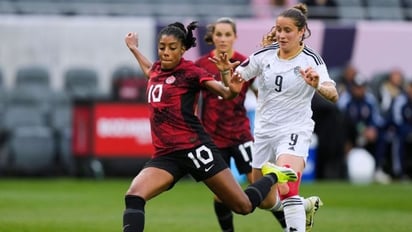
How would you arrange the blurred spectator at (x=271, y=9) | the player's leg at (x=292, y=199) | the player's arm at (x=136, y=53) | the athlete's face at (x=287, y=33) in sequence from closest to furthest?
the player's leg at (x=292, y=199) → the athlete's face at (x=287, y=33) → the player's arm at (x=136, y=53) → the blurred spectator at (x=271, y=9)

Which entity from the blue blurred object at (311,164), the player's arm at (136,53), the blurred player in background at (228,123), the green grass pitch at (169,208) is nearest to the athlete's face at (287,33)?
the player's arm at (136,53)

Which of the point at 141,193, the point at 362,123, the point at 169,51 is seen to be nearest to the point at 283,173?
the point at 141,193

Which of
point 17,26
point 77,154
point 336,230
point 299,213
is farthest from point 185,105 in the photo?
point 17,26

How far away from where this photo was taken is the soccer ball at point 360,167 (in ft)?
74.7

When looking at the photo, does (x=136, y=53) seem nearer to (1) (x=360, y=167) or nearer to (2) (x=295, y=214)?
(2) (x=295, y=214)

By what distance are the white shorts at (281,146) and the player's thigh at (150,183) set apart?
4.02ft

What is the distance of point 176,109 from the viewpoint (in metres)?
9.70

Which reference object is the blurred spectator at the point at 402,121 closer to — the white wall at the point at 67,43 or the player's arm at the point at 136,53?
the white wall at the point at 67,43

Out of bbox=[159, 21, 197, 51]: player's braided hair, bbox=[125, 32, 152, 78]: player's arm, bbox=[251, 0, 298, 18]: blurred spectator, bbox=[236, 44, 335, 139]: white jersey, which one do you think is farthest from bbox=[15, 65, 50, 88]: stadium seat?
bbox=[159, 21, 197, 51]: player's braided hair

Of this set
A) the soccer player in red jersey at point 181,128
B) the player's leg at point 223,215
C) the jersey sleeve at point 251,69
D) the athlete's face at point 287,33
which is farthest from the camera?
the player's leg at point 223,215

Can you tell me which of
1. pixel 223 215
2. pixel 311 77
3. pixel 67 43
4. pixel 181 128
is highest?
pixel 311 77

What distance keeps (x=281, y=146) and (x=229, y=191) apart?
2.68 ft

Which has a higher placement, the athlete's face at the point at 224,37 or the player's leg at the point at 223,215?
the athlete's face at the point at 224,37

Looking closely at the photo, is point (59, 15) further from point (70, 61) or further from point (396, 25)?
point (396, 25)
